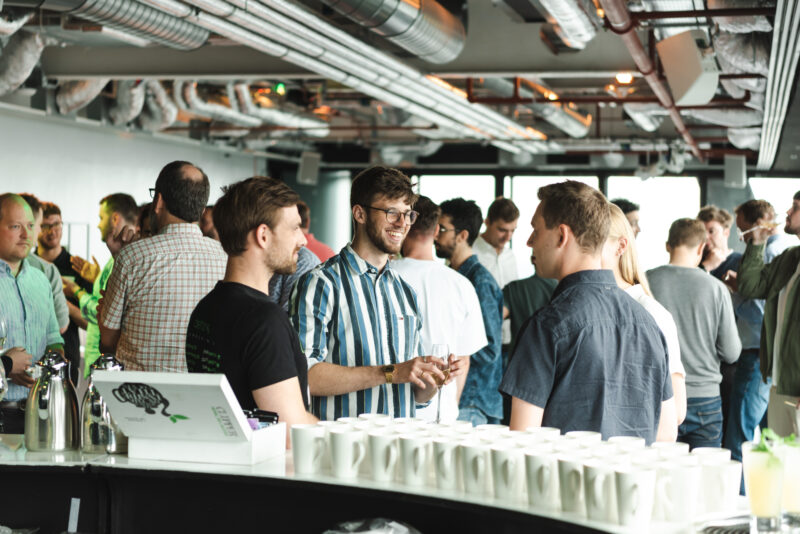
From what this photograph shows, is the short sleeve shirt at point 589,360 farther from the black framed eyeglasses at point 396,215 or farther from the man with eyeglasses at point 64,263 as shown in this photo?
the man with eyeglasses at point 64,263

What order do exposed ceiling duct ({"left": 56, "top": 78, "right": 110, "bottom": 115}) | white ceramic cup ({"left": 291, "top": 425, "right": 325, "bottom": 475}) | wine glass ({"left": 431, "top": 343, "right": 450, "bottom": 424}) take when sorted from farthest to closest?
exposed ceiling duct ({"left": 56, "top": 78, "right": 110, "bottom": 115}) < wine glass ({"left": 431, "top": 343, "right": 450, "bottom": 424}) < white ceramic cup ({"left": 291, "top": 425, "right": 325, "bottom": 475})

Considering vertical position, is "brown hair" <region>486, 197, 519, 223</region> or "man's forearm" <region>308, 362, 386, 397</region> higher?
"brown hair" <region>486, 197, 519, 223</region>

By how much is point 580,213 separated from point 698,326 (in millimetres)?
2534

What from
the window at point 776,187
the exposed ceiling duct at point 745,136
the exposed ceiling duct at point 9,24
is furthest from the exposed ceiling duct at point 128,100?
the window at point 776,187

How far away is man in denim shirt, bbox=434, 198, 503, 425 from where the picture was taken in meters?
4.59

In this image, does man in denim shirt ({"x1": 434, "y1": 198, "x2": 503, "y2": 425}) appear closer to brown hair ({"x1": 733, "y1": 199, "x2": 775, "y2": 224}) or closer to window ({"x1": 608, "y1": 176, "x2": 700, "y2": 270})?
brown hair ({"x1": 733, "y1": 199, "x2": 775, "y2": 224})

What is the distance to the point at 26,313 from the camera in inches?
163

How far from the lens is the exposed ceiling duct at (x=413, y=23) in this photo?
479cm

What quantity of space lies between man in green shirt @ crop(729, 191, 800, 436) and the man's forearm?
1.72 metres

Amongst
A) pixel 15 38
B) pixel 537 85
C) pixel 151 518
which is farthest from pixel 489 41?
pixel 151 518

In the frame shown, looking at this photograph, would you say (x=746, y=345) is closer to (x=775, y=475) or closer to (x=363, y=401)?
(x=363, y=401)

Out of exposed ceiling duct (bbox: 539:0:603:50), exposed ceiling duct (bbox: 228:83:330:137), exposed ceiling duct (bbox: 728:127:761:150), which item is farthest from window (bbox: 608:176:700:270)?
exposed ceiling duct (bbox: 539:0:603:50)

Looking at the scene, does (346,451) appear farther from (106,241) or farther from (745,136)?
(745,136)

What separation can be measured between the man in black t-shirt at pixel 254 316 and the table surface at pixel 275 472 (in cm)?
18
